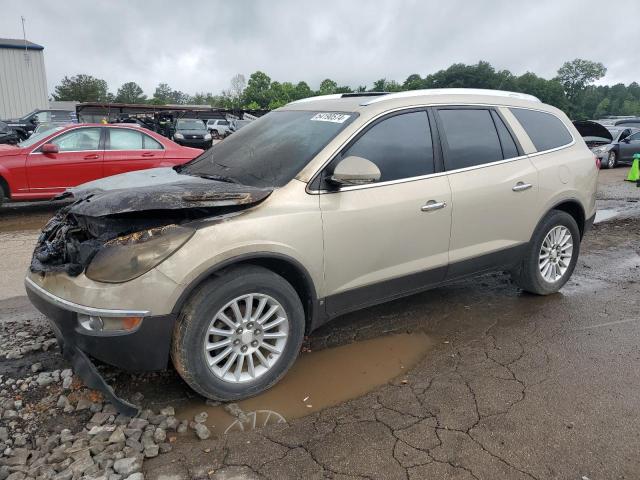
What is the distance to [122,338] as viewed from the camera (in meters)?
2.69

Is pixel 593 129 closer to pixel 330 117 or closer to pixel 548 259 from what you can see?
pixel 548 259

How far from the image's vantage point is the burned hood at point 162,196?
9.10 feet

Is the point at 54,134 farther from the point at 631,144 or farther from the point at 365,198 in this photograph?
the point at 631,144

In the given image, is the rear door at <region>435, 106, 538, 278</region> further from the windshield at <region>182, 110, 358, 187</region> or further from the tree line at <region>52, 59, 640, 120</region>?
the tree line at <region>52, 59, 640, 120</region>

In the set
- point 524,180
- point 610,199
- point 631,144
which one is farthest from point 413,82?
point 524,180

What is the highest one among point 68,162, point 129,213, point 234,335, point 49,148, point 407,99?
point 407,99

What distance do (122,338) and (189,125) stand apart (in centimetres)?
2374

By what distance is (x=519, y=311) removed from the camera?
457cm

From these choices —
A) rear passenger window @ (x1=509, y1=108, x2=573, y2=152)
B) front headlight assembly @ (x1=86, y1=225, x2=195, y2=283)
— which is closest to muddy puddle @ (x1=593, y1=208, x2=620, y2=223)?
rear passenger window @ (x1=509, y1=108, x2=573, y2=152)

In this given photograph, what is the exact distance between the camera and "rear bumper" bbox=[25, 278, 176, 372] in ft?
8.84

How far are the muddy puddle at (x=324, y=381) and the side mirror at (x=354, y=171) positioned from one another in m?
1.29

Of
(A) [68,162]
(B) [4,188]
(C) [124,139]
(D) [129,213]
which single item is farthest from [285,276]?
(B) [4,188]

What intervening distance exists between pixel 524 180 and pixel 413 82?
3045 inches

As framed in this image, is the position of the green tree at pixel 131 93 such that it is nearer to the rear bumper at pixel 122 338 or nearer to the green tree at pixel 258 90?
the green tree at pixel 258 90
